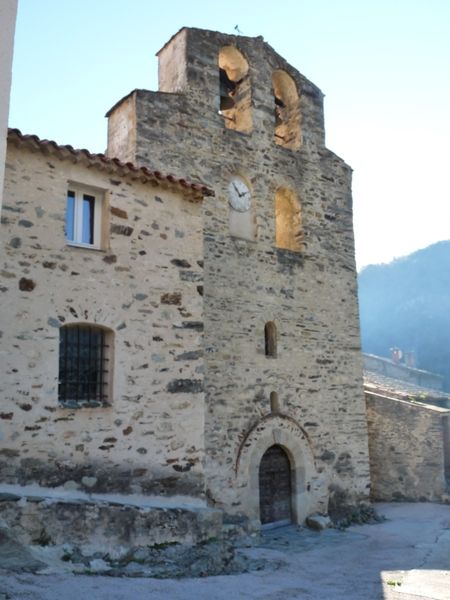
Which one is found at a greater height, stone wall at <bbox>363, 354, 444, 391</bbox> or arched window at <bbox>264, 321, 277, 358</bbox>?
stone wall at <bbox>363, 354, 444, 391</bbox>

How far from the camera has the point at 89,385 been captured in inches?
275

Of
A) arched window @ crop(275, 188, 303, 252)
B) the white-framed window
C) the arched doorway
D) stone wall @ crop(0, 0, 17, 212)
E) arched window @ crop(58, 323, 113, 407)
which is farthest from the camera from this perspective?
arched window @ crop(275, 188, 303, 252)

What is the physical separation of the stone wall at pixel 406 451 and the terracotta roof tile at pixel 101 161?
800cm

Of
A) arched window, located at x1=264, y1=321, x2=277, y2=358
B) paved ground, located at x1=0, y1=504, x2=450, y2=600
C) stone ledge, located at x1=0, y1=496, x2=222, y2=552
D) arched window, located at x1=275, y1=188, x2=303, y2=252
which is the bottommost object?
paved ground, located at x1=0, y1=504, x2=450, y2=600

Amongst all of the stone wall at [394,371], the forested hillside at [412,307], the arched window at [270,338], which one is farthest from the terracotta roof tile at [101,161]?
the forested hillside at [412,307]

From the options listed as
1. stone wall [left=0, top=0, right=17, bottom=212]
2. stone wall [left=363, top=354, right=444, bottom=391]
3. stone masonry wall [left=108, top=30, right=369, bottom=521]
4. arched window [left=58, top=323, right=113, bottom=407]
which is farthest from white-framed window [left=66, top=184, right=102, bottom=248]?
stone wall [left=363, top=354, right=444, bottom=391]

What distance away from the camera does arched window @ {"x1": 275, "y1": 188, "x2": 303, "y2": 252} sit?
1188 cm

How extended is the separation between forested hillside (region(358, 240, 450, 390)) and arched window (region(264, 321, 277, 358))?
27.0 meters

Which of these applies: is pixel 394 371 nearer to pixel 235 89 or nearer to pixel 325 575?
pixel 235 89

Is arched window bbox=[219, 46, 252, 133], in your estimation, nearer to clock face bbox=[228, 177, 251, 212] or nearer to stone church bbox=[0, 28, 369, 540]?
stone church bbox=[0, 28, 369, 540]

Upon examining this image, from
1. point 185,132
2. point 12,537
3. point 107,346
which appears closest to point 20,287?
point 107,346

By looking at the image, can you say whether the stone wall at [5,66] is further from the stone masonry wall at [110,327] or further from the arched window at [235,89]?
the arched window at [235,89]

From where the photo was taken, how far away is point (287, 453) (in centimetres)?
1084

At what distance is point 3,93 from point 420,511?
12.3 m
